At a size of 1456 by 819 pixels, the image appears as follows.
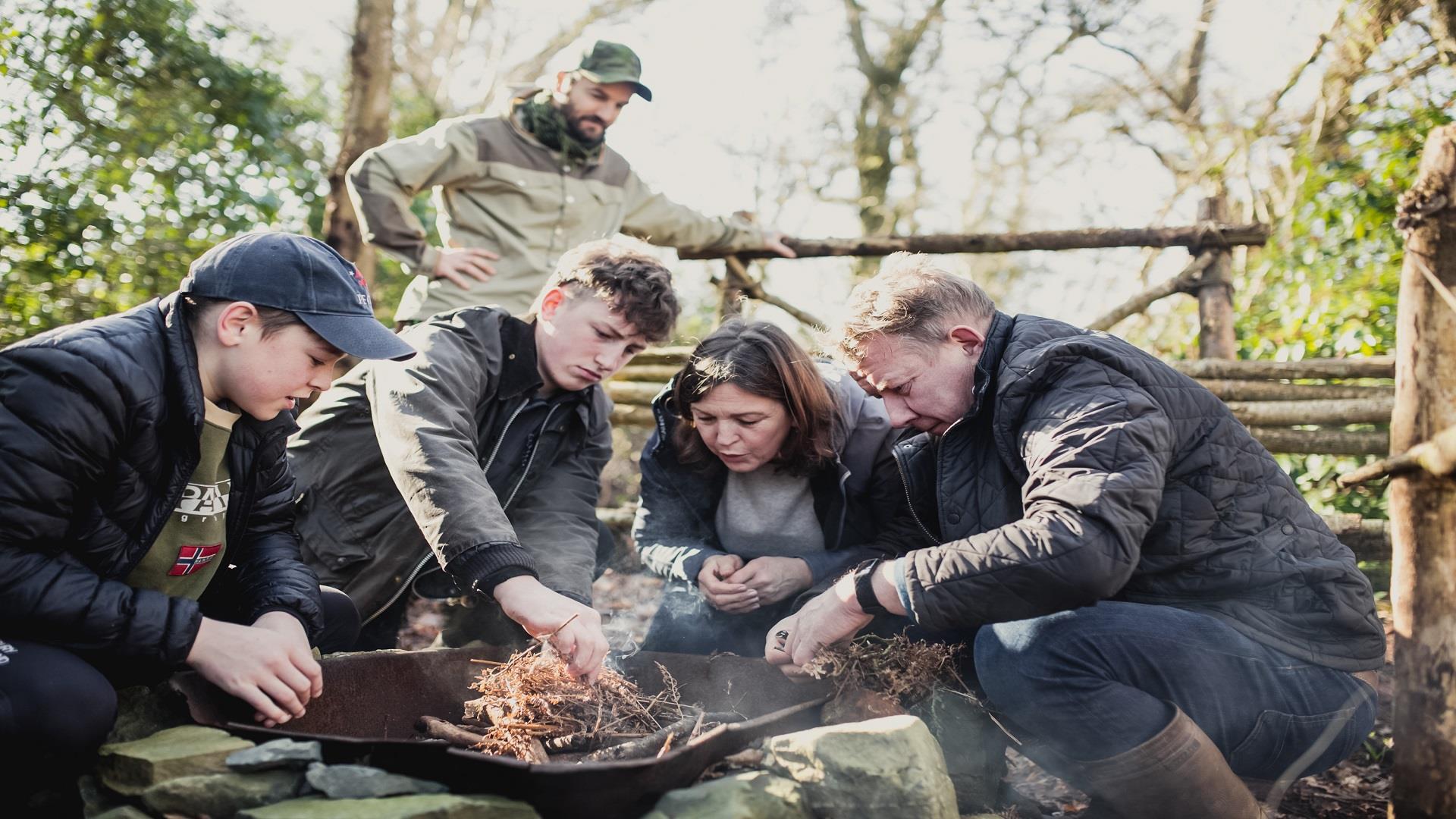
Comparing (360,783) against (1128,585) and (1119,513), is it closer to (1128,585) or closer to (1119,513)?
(1119,513)

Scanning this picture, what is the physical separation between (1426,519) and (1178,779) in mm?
1188

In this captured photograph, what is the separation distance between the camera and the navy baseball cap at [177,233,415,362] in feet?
7.23

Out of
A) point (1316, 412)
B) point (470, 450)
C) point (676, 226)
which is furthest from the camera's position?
point (676, 226)

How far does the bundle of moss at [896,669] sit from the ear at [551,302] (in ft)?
4.70

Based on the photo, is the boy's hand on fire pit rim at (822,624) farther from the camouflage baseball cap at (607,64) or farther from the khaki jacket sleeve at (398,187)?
the camouflage baseball cap at (607,64)

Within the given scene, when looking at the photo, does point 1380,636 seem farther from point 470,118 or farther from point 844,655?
point 470,118

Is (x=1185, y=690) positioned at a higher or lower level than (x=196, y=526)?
higher

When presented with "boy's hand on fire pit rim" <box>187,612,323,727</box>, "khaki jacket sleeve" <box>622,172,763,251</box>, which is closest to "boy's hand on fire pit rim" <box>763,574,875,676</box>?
"boy's hand on fire pit rim" <box>187,612,323,727</box>

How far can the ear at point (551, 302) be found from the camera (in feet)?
10.9

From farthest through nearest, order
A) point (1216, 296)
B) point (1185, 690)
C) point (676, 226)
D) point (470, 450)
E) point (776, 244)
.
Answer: point (776, 244) < point (1216, 296) < point (676, 226) < point (470, 450) < point (1185, 690)

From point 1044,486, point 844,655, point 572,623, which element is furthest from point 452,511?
point 1044,486

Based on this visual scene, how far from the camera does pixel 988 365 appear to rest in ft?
8.43

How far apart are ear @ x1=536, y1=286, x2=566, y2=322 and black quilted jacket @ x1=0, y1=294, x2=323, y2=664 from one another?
127 centimetres

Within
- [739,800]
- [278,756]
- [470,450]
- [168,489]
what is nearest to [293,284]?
[168,489]
